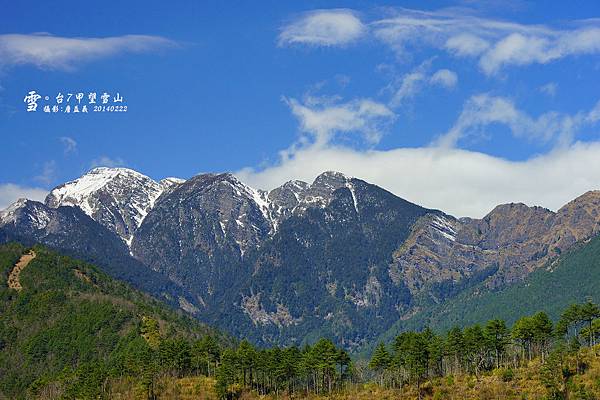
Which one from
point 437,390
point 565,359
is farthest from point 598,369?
point 437,390

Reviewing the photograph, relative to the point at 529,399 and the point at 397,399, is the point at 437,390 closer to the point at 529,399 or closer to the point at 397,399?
the point at 397,399

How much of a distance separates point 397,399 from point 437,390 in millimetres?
9668

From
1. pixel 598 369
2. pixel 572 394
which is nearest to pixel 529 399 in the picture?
pixel 572 394

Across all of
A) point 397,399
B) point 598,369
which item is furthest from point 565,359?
point 397,399

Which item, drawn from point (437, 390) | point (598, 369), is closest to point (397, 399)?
point (437, 390)

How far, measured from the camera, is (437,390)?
19988 cm

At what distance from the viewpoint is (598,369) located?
190750 mm

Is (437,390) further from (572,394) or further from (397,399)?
(572,394)

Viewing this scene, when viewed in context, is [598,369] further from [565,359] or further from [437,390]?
[437,390]

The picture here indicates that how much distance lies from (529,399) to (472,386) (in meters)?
20.0

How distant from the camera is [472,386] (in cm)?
19900

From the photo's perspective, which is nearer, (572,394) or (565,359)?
(572,394)

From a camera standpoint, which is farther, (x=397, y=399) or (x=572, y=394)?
(x=397, y=399)

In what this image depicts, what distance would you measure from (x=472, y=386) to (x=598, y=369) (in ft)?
92.0
